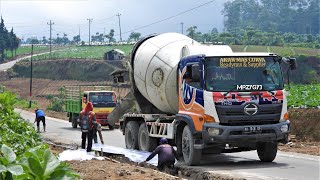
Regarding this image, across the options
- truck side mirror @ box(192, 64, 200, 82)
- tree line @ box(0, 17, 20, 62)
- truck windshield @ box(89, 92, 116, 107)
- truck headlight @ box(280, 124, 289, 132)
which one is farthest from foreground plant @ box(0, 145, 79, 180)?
tree line @ box(0, 17, 20, 62)

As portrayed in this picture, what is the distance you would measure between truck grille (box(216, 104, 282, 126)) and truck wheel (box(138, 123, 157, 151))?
13.6 ft

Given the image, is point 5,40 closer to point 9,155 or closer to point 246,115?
point 246,115

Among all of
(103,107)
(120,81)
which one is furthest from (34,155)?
(103,107)

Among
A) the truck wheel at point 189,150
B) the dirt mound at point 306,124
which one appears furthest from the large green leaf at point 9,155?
the dirt mound at point 306,124

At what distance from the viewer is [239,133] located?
13.4 m

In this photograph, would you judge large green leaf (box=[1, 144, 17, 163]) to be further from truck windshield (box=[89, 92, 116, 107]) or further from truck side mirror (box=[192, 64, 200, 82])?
truck windshield (box=[89, 92, 116, 107])

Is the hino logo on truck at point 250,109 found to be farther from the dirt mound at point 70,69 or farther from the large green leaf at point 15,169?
the dirt mound at point 70,69

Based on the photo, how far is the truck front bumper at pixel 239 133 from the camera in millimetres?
13297

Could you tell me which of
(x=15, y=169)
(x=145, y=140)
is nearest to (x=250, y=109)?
(x=145, y=140)

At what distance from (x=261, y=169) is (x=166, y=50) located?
15.5 feet

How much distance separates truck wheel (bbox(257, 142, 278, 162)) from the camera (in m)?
14.8

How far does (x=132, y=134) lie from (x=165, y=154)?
5349 mm

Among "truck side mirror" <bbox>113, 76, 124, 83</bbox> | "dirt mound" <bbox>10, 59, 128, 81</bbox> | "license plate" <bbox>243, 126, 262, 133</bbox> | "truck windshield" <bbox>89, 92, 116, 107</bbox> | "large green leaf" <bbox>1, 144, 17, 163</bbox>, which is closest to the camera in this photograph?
"large green leaf" <bbox>1, 144, 17, 163</bbox>

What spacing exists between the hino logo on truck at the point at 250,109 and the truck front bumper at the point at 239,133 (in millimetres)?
340
